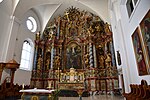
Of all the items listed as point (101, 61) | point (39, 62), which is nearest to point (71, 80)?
point (101, 61)

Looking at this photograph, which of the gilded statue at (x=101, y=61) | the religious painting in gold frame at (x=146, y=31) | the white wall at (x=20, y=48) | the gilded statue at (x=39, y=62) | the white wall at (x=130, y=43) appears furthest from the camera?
the gilded statue at (x=39, y=62)

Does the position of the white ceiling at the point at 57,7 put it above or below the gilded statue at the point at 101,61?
above

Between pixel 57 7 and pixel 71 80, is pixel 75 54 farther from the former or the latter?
pixel 57 7

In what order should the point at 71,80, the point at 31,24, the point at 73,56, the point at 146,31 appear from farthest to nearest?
the point at 31,24
the point at 73,56
the point at 71,80
the point at 146,31

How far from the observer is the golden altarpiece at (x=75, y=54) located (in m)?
10.9

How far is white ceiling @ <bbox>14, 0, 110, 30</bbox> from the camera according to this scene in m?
10.8

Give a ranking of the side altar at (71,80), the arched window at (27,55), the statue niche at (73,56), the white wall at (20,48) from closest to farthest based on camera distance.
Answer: the white wall at (20,48)
the side altar at (71,80)
the arched window at (27,55)
the statue niche at (73,56)

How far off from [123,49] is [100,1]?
7777 millimetres

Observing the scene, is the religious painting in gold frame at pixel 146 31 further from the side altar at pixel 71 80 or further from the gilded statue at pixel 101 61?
the gilded statue at pixel 101 61

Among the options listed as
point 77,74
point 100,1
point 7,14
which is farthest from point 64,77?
point 100,1

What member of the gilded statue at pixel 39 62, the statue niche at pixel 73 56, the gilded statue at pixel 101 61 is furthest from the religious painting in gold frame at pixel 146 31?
the gilded statue at pixel 39 62

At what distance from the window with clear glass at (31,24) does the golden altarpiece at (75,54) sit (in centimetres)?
91

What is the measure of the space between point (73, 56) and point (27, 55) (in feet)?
14.8

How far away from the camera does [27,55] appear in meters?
11.9
